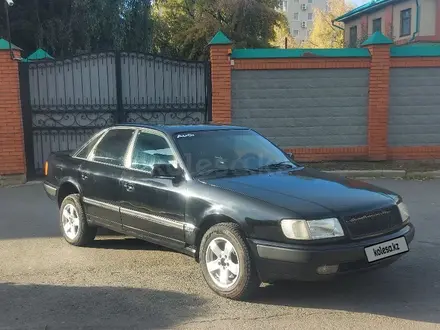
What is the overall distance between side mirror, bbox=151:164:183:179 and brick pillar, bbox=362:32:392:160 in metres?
7.48

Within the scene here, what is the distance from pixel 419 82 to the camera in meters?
11.2

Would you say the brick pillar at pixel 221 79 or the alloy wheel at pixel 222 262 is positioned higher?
the brick pillar at pixel 221 79

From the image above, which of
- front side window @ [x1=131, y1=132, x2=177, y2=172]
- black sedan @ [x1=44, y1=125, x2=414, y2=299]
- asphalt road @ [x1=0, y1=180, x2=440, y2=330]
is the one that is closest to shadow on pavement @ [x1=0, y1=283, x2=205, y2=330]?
asphalt road @ [x1=0, y1=180, x2=440, y2=330]

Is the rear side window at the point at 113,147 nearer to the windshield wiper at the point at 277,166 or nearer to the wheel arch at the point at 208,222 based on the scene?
the wheel arch at the point at 208,222

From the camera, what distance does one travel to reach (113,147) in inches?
228

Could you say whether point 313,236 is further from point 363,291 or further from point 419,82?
point 419,82

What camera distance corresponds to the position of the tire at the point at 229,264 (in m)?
4.13

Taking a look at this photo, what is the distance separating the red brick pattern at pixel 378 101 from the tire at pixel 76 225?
23.9 feet

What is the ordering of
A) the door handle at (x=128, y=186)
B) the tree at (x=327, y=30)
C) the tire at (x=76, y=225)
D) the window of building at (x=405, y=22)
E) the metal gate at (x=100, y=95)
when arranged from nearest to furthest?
the door handle at (x=128, y=186) < the tire at (x=76, y=225) < the metal gate at (x=100, y=95) < the window of building at (x=405, y=22) < the tree at (x=327, y=30)

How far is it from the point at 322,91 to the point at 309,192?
23.6ft

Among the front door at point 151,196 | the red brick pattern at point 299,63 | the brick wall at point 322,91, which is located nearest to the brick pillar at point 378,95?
the brick wall at point 322,91

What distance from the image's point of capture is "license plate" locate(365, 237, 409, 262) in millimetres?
4043

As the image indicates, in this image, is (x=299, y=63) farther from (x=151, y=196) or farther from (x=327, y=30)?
(x=327, y=30)

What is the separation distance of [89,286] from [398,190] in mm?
6527
